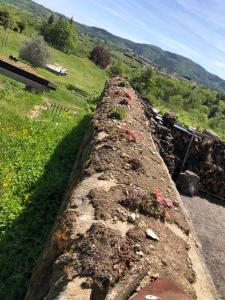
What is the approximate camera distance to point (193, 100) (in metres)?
131

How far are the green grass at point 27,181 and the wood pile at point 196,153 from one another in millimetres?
4679

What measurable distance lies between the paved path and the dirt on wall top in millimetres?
4067

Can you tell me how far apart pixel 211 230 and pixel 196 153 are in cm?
660

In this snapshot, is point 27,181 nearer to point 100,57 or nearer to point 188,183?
point 188,183

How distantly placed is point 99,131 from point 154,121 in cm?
864

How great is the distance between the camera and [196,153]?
22.9 metres

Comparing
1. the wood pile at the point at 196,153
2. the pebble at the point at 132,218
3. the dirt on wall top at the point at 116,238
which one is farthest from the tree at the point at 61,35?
the pebble at the point at 132,218

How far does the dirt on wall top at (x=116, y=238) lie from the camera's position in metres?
5.94

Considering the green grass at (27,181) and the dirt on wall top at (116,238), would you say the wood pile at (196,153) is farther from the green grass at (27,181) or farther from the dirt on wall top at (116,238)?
the dirt on wall top at (116,238)

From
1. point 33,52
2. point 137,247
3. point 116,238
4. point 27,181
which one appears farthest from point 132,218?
point 33,52

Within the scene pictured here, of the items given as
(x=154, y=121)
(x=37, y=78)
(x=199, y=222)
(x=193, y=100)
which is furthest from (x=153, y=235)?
(x=193, y=100)

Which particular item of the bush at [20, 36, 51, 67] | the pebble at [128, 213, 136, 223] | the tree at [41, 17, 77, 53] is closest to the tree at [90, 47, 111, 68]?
the tree at [41, 17, 77, 53]

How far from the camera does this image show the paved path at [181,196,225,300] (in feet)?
44.6

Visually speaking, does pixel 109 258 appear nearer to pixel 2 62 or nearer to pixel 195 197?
pixel 195 197
